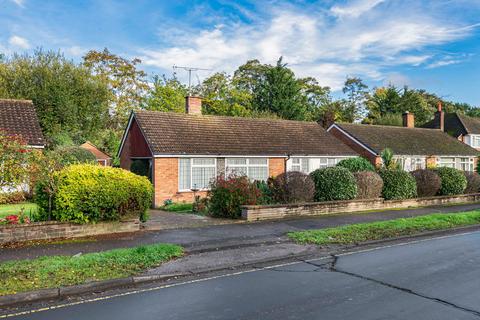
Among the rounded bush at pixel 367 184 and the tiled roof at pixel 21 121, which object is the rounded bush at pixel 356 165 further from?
the tiled roof at pixel 21 121

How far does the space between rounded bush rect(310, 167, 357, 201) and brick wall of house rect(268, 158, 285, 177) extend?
24.2ft

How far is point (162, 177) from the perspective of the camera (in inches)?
822

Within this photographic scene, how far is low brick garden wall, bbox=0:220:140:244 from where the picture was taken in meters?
10.0

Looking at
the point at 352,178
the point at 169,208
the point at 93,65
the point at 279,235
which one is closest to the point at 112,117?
the point at 93,65

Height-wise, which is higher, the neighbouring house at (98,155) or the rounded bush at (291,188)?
the neighbouring house at (98,155)

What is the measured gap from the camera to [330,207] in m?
16.7

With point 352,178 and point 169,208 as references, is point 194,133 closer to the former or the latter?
point 169,208

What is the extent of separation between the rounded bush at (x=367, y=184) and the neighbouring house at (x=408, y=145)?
14.6 m

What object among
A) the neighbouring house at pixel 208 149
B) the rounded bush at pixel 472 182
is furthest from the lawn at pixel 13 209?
the rounded bush at pixel 472 182

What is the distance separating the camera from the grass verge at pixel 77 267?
22.2 feet

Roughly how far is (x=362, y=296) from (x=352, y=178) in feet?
39.4

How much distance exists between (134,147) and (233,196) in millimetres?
11591

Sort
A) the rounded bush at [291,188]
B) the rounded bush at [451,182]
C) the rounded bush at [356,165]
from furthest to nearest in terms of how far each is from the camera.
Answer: the rounded bush at [356,165] → the rounded bush at [451,182] → the rounded bush at [291,188]

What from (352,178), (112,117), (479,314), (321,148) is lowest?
(479,314)
